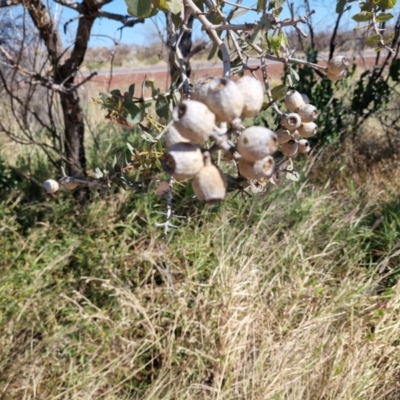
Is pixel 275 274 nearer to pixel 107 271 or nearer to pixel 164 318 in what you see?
pixel 164 318

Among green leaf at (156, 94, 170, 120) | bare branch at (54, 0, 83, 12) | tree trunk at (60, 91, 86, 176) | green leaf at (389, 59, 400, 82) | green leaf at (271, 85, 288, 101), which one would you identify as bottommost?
tree trunk at (60, 91, 86, 176)

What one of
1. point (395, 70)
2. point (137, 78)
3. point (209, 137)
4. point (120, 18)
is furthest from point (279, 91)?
point (137, 78)

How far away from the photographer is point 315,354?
69.5 inches

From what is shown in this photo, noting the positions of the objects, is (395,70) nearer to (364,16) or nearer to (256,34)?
(364,16)

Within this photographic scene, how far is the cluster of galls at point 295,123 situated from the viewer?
2.07ft

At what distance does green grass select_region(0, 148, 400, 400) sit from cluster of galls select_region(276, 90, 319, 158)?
1.16 metres

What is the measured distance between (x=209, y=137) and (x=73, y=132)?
6.95ft

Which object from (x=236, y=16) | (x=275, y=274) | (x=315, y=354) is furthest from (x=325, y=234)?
(x=236, y=16)

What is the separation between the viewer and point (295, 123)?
0.63m

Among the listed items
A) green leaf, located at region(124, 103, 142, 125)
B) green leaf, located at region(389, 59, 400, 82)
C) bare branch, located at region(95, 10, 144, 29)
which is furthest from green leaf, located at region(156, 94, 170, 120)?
green leaf, located at region(389, 59, 400, 82)

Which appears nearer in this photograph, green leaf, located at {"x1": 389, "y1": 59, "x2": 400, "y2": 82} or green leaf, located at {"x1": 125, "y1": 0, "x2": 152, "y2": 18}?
green leaf, located at {"x1": 125, "y1": 0, "x2": 152, "y2": 18}

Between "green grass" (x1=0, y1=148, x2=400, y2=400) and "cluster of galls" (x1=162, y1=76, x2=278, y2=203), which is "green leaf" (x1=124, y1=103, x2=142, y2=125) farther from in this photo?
"green grass" (x1=0, y1=148, x2=400, y2=400)

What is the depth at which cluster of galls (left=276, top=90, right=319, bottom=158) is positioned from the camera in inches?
24.9

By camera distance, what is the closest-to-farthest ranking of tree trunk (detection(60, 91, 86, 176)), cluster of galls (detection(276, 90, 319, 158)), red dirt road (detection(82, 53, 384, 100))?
cluster of galls (detection(276, 90, 319, 158))
tree trunk (detection(60, 91, 86, 176))
red dirt road (detection(82, 53, 384, 100))
